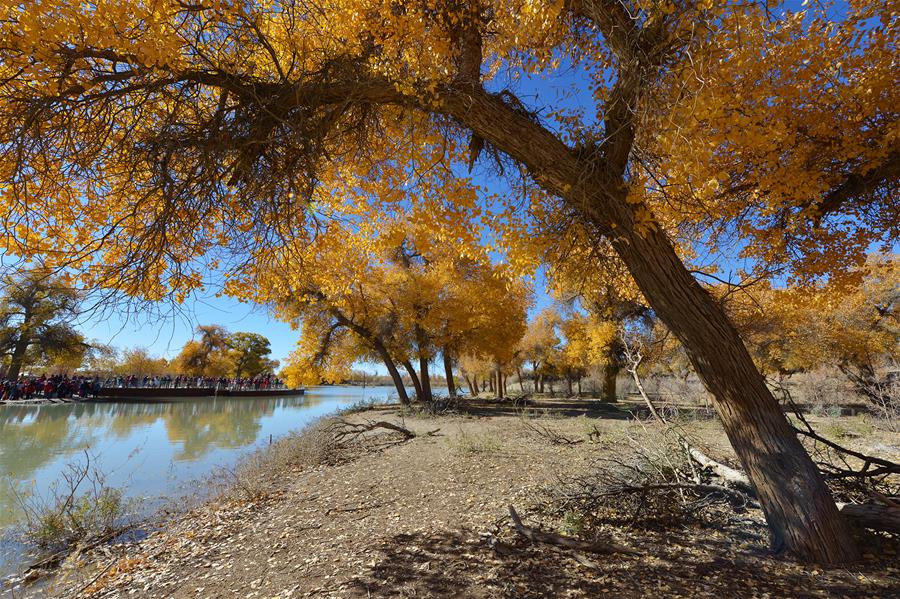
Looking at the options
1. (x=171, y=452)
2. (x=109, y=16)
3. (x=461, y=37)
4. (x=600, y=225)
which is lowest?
(x=171, y=452)

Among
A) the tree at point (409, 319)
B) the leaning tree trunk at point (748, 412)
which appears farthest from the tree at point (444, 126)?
the tree at point (409, 319)

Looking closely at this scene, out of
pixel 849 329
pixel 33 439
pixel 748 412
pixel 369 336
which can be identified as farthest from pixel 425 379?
pixel 849 329

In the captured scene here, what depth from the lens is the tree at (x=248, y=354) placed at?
194 feet

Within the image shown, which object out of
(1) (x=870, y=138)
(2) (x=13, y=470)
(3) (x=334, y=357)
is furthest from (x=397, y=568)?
(3) (x=334, y=357)

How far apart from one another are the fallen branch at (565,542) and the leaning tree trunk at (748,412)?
1.17m

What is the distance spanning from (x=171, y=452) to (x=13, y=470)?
3353 millimetres

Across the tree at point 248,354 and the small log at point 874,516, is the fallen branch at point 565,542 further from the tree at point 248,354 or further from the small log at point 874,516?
the tree at point 248,354

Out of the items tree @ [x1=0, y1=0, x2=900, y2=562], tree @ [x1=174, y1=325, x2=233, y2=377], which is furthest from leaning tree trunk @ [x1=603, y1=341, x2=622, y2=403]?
tree @ [x1=174, y1=325, x2=233, y2=377]

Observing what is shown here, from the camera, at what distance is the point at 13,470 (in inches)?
366

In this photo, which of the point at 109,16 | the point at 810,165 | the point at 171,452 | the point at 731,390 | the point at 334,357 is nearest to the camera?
the point at 109,16

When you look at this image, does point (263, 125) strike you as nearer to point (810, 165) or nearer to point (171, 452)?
point (810, 165)

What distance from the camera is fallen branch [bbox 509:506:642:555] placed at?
3.13m

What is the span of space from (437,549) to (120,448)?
14.4 metres

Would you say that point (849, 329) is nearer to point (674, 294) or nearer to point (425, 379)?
point (425, 379)
